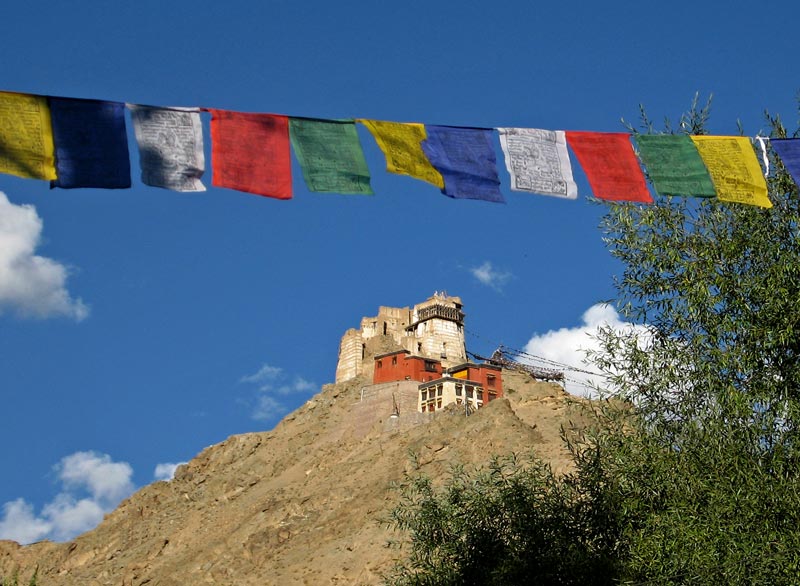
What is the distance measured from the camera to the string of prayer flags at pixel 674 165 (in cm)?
Result: 1525

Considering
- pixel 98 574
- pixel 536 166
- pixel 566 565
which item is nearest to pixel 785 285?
pixel 536 166

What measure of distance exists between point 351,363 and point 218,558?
37145 mm

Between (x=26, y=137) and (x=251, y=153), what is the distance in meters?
2.82

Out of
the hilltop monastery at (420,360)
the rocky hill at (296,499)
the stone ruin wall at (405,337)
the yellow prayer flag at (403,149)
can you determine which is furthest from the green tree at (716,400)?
the stone ruin wall at (405,337)

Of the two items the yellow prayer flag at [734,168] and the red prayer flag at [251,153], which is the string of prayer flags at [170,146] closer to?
the red prayer flag at [251,153]

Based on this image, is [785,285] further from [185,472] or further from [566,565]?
[185,472]

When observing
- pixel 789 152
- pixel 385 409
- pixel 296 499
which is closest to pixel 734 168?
pixel 789 152

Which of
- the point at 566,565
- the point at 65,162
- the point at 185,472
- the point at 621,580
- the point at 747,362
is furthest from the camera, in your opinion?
the point at 185,472

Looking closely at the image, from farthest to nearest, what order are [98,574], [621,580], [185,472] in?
1. [185,472]
2. [98,574]
3. [621,580]

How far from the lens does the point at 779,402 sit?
15.1 metres

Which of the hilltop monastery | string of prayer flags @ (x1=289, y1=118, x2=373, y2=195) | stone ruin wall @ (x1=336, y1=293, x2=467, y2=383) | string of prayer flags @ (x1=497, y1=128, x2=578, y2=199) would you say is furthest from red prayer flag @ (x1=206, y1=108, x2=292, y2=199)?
stone ruin wall @ (x1=336, y1=293, x2=467, y2=383)

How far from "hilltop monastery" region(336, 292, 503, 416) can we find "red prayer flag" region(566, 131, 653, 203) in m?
63.2

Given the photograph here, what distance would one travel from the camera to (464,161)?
1427cm

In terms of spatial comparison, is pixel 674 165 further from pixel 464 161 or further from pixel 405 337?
pixel 405 337
